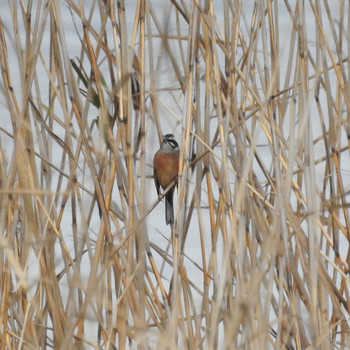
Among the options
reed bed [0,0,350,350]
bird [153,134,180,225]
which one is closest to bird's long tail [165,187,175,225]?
bird [153,134,180,225]

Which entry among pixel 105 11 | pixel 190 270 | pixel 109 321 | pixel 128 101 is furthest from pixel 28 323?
pixel 190 270

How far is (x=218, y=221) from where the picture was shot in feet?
3.57

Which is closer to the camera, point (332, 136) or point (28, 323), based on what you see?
point (28, 323)

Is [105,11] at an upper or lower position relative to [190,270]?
upper

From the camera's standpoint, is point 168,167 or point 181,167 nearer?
point 181,167

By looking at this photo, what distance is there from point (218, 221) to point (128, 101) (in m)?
0.23

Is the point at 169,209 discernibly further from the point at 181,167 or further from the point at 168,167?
the point at 181,167

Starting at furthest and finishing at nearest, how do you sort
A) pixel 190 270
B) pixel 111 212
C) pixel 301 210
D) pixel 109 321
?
pixel 190 270, pixel 301 210, pixel 111 212, pixel 109 321

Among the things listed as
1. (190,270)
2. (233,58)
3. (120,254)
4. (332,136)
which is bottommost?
(190,270)

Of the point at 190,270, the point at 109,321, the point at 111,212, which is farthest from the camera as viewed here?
the point at 190,270

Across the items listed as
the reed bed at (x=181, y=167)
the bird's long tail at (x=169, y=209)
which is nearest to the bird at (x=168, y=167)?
the bird's long tail at (x=169, y=209)

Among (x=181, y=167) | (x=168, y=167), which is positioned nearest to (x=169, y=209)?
(x=168, y=167)

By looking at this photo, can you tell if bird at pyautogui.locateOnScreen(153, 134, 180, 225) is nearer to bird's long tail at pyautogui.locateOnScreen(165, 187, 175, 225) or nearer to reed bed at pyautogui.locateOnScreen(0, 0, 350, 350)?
bird's long tail at pyautogui.locateOnScreen(165, 187, 175, 225)

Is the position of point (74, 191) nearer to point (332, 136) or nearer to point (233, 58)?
point (233, 58)
